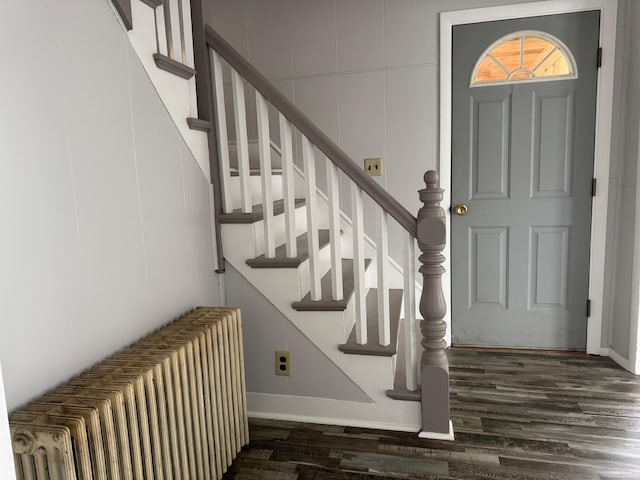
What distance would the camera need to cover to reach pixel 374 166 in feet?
10.0

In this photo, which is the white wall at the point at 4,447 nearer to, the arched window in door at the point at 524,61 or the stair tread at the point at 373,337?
the stair tread at the point at 373,337

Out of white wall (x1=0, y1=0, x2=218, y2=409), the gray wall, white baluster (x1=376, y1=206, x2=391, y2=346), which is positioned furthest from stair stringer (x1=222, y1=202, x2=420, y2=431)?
the gray wall

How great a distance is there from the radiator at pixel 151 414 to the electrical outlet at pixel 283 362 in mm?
329

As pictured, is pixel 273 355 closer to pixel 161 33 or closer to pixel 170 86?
pixel 170 86

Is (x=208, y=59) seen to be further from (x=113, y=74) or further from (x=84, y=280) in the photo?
(x=84, y=280)

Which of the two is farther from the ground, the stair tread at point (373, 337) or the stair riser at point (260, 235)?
the stair riser at point (260, 235)

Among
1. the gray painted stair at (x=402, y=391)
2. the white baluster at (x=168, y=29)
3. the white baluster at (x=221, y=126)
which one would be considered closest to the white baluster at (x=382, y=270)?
the gray painted stair at (x=402, y=391)

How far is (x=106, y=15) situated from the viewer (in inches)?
60.7

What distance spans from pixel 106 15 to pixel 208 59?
0.65 metres

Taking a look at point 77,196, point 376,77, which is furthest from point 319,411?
point 376,77

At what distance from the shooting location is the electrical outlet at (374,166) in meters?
3.05

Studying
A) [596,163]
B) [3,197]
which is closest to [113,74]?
[3,197]

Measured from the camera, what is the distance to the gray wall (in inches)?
103

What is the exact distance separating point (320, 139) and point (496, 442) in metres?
1.57
